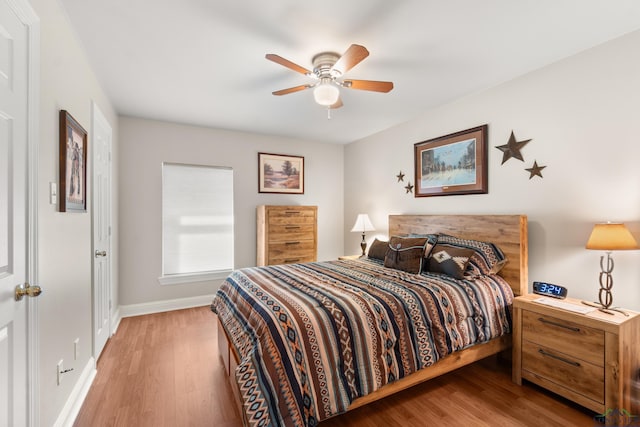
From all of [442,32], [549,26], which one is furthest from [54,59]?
[549,26]

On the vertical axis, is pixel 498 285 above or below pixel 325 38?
below

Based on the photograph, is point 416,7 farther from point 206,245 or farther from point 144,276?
point 144,276

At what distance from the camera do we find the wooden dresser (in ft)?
13.3

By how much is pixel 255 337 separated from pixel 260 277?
90cm

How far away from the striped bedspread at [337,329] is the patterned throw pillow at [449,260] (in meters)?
0.11

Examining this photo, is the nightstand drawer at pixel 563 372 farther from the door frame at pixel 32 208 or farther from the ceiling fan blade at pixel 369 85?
the door frame at pixel 32 208

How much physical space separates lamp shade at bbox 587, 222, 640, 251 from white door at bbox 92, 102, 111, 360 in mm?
3719

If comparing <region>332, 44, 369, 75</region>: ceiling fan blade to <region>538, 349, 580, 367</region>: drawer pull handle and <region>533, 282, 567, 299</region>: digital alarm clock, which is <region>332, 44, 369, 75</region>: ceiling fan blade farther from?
<region>538, 349, 580, 367</region>: drawer pull handle

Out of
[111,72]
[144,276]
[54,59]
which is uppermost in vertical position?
[111,72]

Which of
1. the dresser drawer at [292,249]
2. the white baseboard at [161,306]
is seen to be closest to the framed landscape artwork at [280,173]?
the dresser drawer at [292,249]

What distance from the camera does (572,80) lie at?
2.32 meters

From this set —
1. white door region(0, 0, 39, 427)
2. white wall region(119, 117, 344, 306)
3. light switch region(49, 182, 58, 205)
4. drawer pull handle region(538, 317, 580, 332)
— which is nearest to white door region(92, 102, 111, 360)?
white wall region(119, 117, 344, 306)

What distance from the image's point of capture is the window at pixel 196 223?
3.89 metres

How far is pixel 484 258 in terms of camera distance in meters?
2.57
